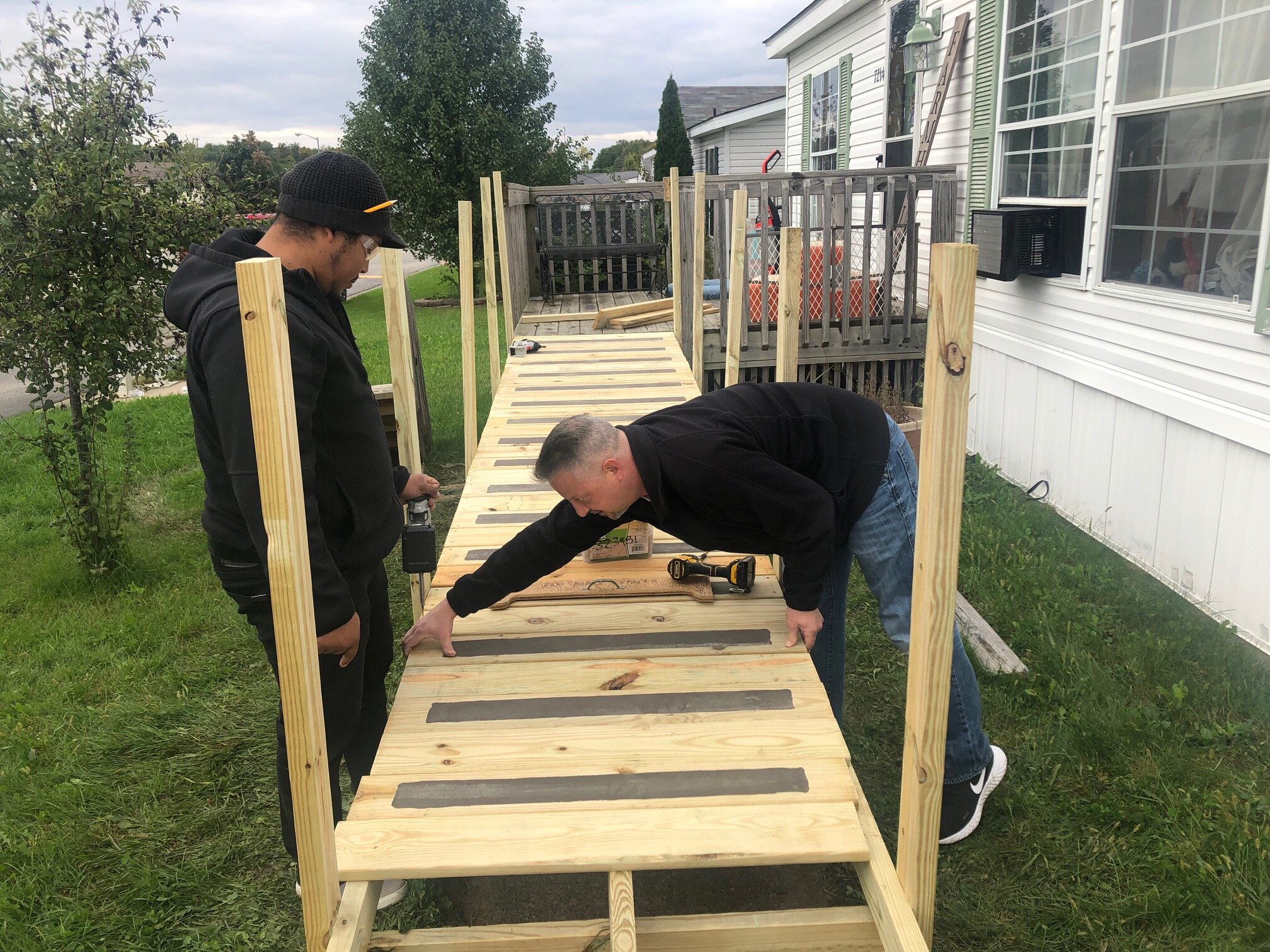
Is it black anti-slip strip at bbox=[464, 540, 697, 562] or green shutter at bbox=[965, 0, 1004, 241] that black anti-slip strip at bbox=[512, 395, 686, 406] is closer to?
black anti-slip strip at bbox=[464, 540, 697, 562]

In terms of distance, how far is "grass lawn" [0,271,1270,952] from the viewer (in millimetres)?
3023

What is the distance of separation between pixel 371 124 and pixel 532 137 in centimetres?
340

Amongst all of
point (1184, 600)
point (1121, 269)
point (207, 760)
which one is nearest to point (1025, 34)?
point (1121, 269)

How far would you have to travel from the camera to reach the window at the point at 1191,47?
14.8ft

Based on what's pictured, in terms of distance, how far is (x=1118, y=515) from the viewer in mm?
5660

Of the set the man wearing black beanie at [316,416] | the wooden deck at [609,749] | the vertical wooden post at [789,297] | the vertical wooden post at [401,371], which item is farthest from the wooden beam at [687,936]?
the vertical wooden post at [789,297]

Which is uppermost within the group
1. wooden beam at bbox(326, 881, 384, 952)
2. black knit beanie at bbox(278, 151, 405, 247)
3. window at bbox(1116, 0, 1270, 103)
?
window at bbox(1116, 0, 1270, 103)

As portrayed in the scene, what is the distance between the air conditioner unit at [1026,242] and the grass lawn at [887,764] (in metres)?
1.77

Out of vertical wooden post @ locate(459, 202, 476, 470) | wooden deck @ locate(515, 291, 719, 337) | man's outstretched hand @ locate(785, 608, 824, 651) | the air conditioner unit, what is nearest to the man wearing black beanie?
man's outstretched hand @ locate(785, 608, 824, 651)

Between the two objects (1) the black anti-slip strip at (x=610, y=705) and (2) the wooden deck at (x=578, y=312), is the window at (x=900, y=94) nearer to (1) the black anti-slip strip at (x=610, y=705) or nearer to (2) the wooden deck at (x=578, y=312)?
(2) the wooden deck at (x=578, y=312)

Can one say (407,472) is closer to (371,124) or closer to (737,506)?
(737,506)

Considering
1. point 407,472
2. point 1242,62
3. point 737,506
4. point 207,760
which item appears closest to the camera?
point 737,506

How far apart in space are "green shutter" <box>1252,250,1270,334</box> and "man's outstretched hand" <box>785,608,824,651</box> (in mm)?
2764

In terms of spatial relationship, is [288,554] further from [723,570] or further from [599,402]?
[599,402]
